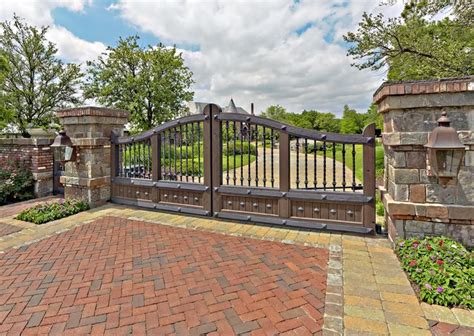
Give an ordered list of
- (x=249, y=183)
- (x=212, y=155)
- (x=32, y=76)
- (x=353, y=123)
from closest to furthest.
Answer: (x=249, y=183)
(x=212, y=155)
(x=32, y=76)
(x=353, y=123)

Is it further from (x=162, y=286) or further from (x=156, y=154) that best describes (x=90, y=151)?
(x=162, y=286)

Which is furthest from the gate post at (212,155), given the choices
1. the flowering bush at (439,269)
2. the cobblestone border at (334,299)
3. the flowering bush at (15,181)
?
the flowering bush at (15,181)

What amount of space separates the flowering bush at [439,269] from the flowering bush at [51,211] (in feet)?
18.7

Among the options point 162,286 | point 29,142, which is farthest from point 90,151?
point 162,286

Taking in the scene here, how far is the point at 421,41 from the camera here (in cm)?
840

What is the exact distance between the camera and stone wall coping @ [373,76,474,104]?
3021mm

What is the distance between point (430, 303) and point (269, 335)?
150cm

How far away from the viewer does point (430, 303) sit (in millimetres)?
2381

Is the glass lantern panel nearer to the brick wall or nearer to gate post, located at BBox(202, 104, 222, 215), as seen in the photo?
gate post, located at BBox(202, 104, 222, 215)

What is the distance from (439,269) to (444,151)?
1.27 meters

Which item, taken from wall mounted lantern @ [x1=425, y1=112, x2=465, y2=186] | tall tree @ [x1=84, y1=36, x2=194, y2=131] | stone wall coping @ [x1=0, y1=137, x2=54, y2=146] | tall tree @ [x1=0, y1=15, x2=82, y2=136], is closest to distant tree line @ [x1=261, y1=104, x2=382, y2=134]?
tall tree @ [x1=84, y1=36, x2=194, y2=131]

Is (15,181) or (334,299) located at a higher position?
(15,181)

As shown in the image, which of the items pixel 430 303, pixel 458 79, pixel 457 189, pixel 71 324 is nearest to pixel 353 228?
pixel 457 189

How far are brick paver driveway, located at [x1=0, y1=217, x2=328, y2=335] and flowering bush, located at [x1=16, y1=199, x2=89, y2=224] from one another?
4.00 feet
